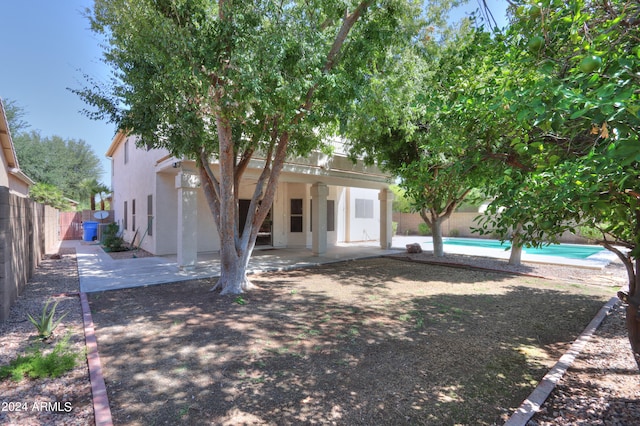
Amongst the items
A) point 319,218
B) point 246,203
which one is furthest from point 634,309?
point 246,203

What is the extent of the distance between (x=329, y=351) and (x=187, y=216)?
6.77 m

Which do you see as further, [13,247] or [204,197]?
[204,197]

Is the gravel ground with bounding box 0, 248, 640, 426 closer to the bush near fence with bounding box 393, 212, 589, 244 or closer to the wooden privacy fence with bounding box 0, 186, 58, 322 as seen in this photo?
the wooden privacy fence with bounding box 0, 186, 58, 322

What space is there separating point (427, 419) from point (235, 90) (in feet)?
16.3

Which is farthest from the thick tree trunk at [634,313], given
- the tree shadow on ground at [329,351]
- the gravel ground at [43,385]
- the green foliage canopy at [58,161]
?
the green foliage canopy at [58,161]

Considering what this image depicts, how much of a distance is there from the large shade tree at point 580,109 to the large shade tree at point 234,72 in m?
3.36

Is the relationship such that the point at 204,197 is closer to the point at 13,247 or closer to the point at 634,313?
the point at 13,247

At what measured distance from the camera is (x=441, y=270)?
417 inches

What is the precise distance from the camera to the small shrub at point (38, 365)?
3430 mm

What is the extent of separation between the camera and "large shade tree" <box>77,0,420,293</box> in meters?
5.31

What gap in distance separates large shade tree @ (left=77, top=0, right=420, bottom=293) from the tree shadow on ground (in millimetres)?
1914

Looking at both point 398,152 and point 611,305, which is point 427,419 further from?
point 398,152

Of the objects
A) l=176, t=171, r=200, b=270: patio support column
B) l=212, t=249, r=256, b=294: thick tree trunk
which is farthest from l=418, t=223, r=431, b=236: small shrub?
l=212, t=249, r=256, b=294: thick tree trunk

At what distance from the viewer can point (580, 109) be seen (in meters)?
1.53
